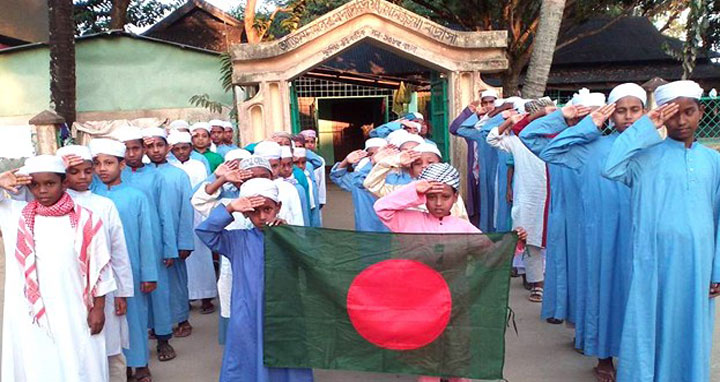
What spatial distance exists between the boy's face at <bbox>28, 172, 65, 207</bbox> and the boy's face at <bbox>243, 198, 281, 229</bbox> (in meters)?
1.00

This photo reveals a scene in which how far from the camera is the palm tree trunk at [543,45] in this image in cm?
927

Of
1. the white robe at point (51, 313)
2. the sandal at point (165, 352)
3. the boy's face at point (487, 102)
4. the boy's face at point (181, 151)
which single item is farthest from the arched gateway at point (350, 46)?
the white robe at point (51, 313)

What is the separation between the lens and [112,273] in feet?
11.5

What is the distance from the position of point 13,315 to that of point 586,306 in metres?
3.59

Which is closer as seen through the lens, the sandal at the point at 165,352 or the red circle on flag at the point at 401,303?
the red circle on flag at the point at 401,303

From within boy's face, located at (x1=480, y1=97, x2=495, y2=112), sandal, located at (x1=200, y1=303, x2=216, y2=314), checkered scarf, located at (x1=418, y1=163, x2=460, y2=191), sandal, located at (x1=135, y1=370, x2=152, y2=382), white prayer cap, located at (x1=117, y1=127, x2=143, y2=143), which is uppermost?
boy's face, located at (x1=480, y1=97, x2=495, y2=112)

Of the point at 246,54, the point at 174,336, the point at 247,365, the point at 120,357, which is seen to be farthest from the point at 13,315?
the point at 246,54

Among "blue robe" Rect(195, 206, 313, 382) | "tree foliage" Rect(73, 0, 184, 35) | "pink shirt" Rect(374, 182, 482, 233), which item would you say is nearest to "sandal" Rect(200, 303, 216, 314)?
"blue robe" Rect(195, 206, 313, 382)

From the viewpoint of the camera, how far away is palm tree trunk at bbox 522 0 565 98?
9.27 m

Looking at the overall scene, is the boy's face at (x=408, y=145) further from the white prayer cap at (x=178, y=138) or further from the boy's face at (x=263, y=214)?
the white prayer cap at (x=178, y=138)

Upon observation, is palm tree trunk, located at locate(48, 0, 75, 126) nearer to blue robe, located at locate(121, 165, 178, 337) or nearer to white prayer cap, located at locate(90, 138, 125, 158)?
blue robe, located at locate(121, 165, 178, 337)

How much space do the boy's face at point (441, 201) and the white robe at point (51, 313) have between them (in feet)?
6.08

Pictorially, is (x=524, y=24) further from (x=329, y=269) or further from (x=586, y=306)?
(x=329, y=269)

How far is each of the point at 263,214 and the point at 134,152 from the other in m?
1.88
